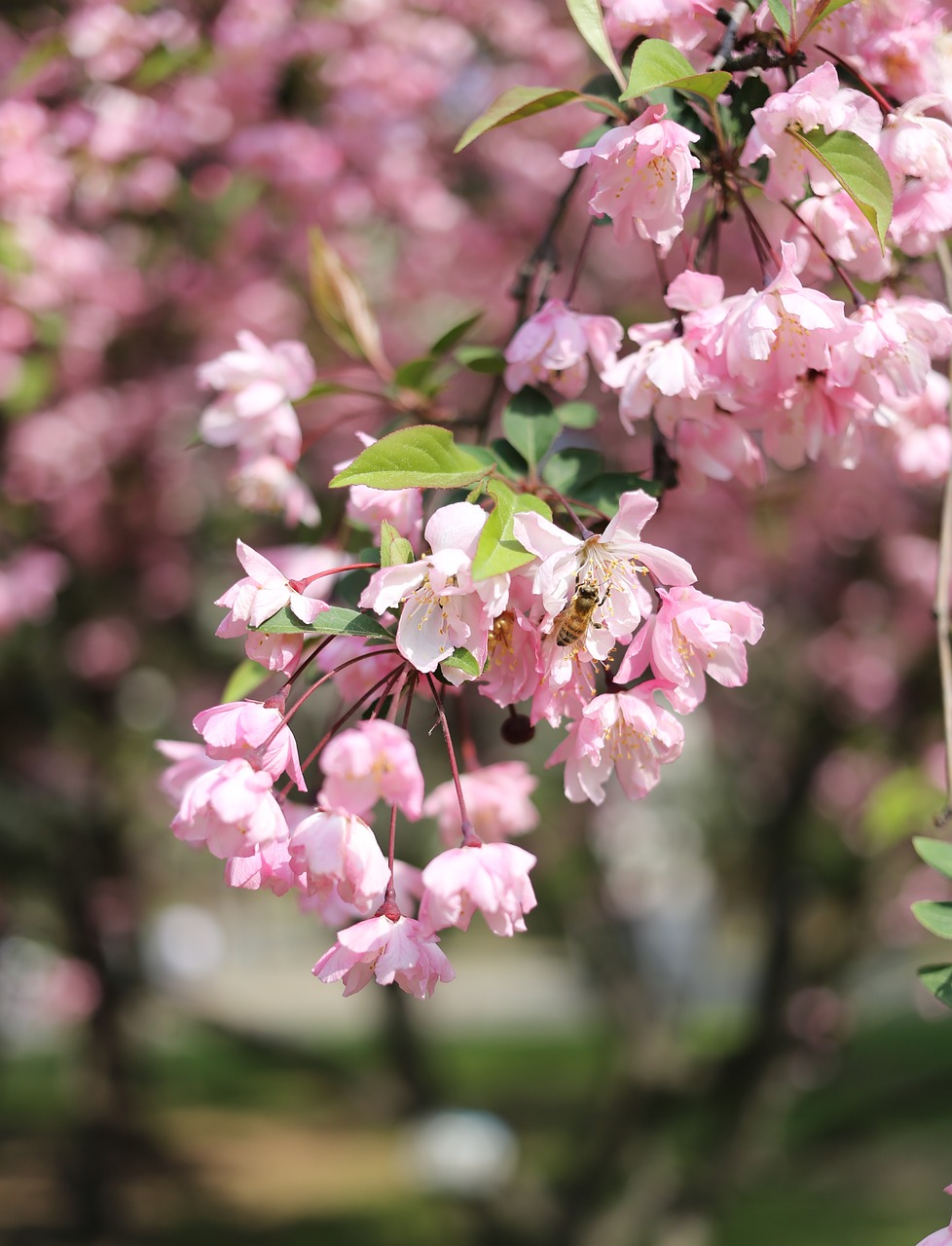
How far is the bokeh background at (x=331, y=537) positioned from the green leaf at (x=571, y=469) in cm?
30

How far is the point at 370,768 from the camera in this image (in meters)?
0.94

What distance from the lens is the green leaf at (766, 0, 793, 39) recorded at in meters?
1.07

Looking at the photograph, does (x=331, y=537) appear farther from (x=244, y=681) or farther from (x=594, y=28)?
(x=594, y=28)

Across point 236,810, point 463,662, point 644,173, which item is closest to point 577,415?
point 644,173

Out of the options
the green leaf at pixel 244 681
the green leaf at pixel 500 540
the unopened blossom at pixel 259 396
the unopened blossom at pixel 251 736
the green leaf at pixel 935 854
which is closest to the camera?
the green leaf at pixel 500 540

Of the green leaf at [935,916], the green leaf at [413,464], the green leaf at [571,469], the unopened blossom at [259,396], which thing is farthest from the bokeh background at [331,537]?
the green leaf at [935,916]

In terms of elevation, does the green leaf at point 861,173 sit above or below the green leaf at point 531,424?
above

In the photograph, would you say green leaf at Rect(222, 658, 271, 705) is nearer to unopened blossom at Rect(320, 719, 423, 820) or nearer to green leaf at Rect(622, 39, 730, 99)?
unopened blossom at Rect(320, 719, 423, 820)

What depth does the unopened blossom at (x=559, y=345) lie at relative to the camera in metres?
1.21

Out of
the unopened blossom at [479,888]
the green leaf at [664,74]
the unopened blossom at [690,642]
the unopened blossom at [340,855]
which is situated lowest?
the unopened blossom at [479,888]

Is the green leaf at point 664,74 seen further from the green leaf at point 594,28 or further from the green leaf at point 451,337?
the green leaf at point 451,337

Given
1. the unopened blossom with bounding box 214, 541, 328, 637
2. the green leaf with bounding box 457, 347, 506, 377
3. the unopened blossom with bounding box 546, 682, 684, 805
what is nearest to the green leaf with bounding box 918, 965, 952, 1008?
the unopened blossom with bounding box 546, 682, 684, 805

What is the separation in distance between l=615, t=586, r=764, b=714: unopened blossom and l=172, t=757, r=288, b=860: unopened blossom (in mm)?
328

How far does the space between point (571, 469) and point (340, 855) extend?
47 cm
